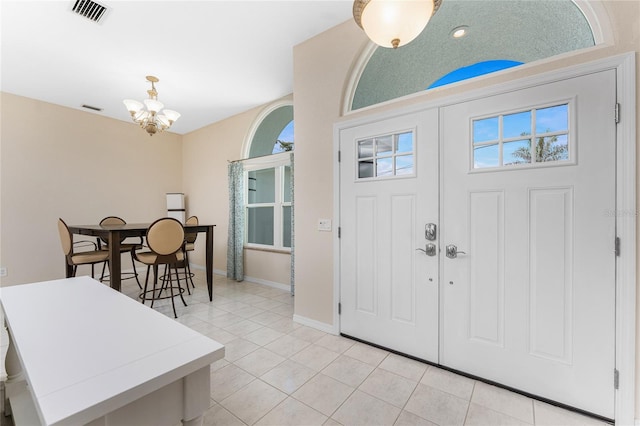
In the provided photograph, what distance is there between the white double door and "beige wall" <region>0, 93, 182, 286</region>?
4.89 metres

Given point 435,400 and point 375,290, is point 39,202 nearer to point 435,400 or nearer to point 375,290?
point 375,290

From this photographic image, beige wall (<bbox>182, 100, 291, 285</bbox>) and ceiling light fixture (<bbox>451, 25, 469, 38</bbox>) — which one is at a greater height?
ceiling light fixture (<bbox>451, 25, 469, 38</bbox>)

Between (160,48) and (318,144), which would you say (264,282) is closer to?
(318,144)

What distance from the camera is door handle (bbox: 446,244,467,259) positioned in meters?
1.94

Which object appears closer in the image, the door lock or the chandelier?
the door lock

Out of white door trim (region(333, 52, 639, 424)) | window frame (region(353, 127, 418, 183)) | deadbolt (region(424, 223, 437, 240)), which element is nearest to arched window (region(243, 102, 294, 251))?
window frame (region(353, 127, 418, 183))

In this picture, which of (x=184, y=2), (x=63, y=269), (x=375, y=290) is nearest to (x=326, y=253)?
(x=375, y=290)

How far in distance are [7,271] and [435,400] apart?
5856mm

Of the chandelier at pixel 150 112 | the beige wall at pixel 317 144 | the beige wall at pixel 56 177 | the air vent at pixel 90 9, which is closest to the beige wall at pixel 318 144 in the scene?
the beige wall at pixel 317 144

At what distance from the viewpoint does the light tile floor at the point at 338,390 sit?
1523 mm

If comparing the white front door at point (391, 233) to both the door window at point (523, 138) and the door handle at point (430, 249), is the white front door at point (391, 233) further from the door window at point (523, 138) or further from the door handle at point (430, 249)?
the door window at point (523, 138)

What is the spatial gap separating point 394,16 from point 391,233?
1509 mm

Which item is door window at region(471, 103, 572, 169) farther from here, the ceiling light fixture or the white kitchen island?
the white kitchen island

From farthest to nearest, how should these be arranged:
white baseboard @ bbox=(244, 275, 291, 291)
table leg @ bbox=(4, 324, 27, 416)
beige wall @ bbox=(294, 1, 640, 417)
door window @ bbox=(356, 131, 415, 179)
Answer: white baseboard @ bbox=(244, 275, 291, 291) → beige wall @ bbox=(294, 1, 640, 417) → door window @ bbox=(356, 131, 415, 179) → table leg @ bbox=(4, 324, 27, 416)
